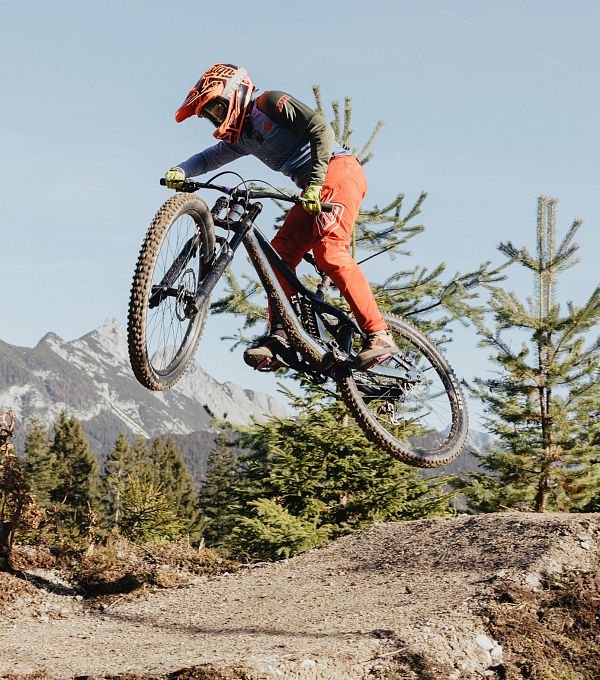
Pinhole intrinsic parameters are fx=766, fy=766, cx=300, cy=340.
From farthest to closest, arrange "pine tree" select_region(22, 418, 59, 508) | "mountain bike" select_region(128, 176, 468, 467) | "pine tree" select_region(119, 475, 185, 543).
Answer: "pine tree" select_region(22, 418, 59, 508) < "pine tree" select_region(119, 475, 185, 543) < "mountain bike" select_region(128, 176, 468, 467)

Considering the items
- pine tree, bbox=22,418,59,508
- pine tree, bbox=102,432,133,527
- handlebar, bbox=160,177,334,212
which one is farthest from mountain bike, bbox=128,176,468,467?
pine tree, bbox=102,432,133,527

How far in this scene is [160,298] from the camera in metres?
4.67

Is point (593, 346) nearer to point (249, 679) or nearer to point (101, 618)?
point (101, 618)

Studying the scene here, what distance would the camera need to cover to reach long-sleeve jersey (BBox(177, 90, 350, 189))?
17.1ft

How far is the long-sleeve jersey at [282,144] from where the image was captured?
17.1 ft

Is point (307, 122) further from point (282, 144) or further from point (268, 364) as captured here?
point (268, 364)

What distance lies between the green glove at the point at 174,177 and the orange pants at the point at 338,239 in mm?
962

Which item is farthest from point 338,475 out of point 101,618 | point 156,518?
point 101,618

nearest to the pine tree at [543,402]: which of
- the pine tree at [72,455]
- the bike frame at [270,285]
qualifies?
the bike frame at [270,285]

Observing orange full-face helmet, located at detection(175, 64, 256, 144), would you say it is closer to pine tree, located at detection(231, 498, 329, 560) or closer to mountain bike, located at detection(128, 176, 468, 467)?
mountain bike, located at detection(128, 176, 468, 467)

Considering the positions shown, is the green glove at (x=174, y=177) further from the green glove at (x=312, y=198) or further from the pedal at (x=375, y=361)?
the pedal at (x=375, y=361)

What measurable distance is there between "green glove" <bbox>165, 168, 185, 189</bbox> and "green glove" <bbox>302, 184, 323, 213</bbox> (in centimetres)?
84

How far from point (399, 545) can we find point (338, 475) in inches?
87.0

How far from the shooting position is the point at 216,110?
517 centimetres
